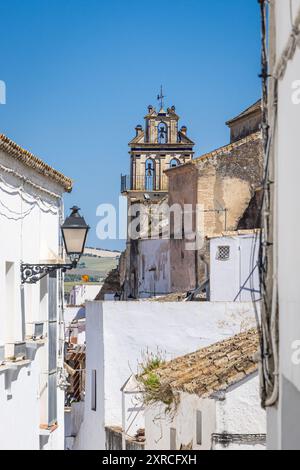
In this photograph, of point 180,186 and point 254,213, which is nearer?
point 254,213

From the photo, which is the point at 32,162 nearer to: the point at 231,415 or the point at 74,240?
the point at 74,240

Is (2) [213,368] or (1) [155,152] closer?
(2) [213,368]

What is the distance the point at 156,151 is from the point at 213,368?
3798 cm

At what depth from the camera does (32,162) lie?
525 inches

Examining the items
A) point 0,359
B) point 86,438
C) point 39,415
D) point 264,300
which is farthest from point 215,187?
point 264,300

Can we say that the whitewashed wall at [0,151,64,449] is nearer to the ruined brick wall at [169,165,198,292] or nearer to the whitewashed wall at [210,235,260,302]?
the whitewashed wall at [210,235,260,302]

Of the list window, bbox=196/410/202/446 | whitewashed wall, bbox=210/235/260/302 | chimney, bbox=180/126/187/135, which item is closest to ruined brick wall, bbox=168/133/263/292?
whitewashed wall, bbox=210/235/260/302

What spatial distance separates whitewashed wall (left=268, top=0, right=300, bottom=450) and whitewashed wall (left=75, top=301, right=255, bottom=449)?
10.1 m

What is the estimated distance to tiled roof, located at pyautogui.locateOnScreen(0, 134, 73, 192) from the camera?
11.8 metres

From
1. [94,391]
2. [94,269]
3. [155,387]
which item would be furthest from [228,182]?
[94,269]

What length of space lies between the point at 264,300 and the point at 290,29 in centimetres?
184

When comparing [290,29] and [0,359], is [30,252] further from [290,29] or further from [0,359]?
[290,29]

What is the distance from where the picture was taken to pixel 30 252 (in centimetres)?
1388

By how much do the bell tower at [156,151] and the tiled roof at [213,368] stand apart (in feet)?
114
